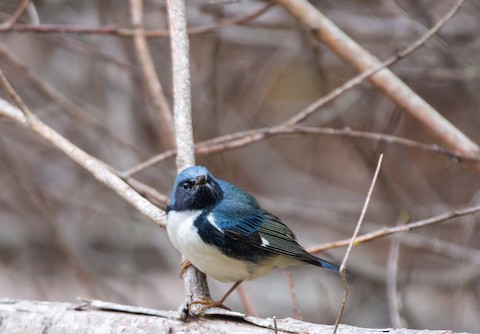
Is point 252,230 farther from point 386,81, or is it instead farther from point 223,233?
point 386,81

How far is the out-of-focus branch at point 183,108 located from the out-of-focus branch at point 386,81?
71 centimetres

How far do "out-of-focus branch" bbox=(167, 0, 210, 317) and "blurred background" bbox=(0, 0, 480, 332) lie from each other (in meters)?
1.61

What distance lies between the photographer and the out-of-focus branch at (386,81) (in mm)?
4215

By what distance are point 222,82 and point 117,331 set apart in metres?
4.91

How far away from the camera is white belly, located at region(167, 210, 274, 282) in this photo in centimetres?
353

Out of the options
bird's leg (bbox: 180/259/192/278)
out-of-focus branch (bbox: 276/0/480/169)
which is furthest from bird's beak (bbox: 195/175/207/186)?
out-of-focus branch (bbox: 276/0/480/169)

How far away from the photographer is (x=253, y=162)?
334 inches

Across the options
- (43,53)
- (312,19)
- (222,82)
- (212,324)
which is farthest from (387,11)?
(212,324)

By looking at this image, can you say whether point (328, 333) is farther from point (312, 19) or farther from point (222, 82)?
point (222, 82)

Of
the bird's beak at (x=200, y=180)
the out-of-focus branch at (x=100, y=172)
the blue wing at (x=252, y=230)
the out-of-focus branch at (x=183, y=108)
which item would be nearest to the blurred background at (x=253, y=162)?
the out-of-focus branch at (x=183, y=108)

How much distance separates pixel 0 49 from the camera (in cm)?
490

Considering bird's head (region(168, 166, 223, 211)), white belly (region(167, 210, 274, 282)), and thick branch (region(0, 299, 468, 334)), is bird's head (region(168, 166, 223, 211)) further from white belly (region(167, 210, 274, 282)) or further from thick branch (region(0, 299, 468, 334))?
thick branch (region(0, 299, 468, 334))

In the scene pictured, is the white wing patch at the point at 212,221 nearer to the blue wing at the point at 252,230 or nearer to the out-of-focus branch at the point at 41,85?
the blue wing at the point at 252,230

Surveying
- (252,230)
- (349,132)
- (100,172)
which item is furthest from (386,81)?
(100,172)
